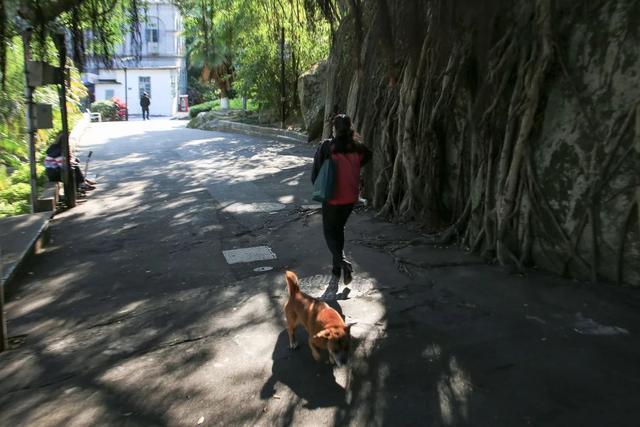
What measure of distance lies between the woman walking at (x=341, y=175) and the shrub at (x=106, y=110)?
3348 cm

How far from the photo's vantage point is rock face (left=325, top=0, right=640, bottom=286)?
5117mm

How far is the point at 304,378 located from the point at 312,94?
1534 cm

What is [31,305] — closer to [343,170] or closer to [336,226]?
[336,226]

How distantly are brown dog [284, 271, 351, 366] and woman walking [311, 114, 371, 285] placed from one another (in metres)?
1.25

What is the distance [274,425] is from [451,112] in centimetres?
492

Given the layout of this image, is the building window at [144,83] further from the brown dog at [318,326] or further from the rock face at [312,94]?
the brown dog at [318,326]

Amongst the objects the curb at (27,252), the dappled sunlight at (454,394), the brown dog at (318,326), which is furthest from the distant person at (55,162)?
the dappled sunlight at (454,394)

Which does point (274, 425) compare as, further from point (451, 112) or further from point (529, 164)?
point (451, 112)

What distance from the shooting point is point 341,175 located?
219 inches

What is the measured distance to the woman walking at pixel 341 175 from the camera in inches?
218

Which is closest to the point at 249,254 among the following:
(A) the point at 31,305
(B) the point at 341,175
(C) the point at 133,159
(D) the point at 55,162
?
(B) the point at 341,175

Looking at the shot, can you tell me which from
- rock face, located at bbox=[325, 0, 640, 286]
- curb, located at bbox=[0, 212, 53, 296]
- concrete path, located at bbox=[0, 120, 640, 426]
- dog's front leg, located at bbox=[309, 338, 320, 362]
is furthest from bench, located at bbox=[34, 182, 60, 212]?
dog's front leg, located at bbox=[309, 338, 320, 362]

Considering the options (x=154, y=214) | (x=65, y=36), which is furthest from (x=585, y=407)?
(x=154, y=214)

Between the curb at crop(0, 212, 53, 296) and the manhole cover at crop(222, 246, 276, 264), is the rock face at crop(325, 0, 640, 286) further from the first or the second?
the curb at crop(0, 212, 53, 296)
